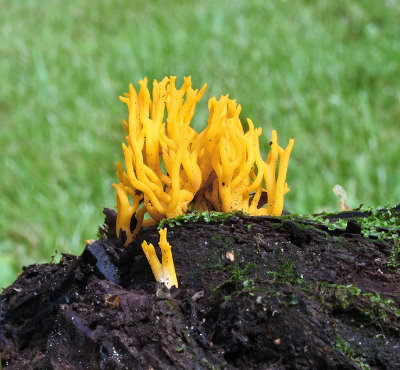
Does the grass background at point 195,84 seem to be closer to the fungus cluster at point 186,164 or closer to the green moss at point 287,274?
the fungus cluster at point 186,164

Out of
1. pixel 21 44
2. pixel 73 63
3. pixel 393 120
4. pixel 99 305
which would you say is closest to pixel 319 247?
pixel 99 305

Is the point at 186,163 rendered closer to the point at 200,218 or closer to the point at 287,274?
the point at 200,218

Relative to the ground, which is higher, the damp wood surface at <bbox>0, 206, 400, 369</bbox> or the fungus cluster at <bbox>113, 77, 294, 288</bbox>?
the fungus cluster at <bbox>113, 77, 294, 288</bbox>

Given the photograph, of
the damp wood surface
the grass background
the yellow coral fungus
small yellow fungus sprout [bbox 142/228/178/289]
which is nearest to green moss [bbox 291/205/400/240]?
the damp wood surface

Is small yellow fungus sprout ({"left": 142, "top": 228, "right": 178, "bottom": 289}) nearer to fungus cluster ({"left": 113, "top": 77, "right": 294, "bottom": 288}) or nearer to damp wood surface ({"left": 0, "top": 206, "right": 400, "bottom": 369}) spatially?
damp wood surface ({"left": 0, "top": 206, "right": 400, "bottom": 369})

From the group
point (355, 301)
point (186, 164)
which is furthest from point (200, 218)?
point (355, 301)
